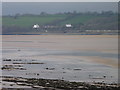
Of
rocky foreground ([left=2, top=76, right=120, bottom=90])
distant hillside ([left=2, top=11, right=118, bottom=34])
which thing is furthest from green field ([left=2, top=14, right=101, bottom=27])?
rocky foreground ([left=2, top=76, right=120, bottom=90])

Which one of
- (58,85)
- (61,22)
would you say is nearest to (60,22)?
(61,22)

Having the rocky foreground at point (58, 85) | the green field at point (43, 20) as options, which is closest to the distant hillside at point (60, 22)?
the green field at point (43, 20)

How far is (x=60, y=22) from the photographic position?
268ft

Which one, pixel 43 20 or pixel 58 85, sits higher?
pixel 43 20

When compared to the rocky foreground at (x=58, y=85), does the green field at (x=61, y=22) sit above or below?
above

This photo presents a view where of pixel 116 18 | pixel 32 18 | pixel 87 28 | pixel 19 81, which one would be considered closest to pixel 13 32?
pixel 32 18

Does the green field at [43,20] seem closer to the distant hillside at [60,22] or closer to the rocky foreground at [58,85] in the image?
the distant hillside at [60,22]

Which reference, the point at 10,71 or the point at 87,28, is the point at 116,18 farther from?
the point at 10,71

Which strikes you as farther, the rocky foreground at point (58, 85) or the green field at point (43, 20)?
the green field at point (43, 20)

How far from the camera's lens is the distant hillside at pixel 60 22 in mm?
77375

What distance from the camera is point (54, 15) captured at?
276 feet

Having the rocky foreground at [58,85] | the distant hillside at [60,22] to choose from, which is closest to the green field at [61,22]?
the distant hillside at [60,22]

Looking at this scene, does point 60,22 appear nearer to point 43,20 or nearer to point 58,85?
point 43,20

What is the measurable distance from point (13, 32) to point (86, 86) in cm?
7153
